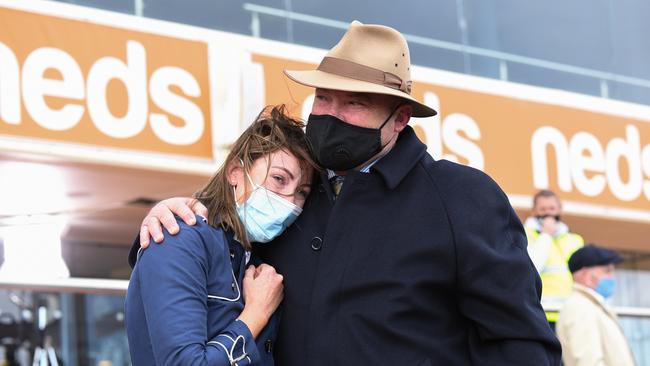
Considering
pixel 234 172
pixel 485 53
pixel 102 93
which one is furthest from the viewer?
pixel 485 53

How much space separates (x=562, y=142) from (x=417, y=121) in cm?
205

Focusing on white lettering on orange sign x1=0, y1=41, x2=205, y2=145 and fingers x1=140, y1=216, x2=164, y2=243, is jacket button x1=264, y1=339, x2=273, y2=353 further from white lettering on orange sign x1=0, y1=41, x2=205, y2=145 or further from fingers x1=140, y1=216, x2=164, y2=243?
white lettering on orange sign x1=0, y1=41, x2=205, y2=145

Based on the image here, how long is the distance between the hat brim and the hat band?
0.6 inches

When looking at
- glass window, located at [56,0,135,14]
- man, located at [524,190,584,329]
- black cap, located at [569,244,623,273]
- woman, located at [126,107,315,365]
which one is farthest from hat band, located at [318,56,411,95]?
glass window, located at [56,0,135,14]

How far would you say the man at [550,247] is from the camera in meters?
8.09

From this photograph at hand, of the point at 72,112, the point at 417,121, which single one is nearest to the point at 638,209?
the point at 417,121

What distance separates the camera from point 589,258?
700cm

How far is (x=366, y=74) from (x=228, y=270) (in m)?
0.62

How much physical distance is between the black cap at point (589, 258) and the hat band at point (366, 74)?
404cm

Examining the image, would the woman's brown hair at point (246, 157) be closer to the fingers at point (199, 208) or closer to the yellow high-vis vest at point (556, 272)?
the fingers at point (199, 208)

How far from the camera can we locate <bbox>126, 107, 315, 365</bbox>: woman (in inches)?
114

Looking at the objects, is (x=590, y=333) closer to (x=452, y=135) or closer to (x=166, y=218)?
(x=166, y=218)

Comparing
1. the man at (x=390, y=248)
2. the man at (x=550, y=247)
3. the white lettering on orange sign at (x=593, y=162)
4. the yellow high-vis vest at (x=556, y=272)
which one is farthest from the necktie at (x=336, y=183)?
the white lettering on orange sign at (x=593, y=162)

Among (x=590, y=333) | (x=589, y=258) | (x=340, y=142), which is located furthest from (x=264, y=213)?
(x=589, y=258)
